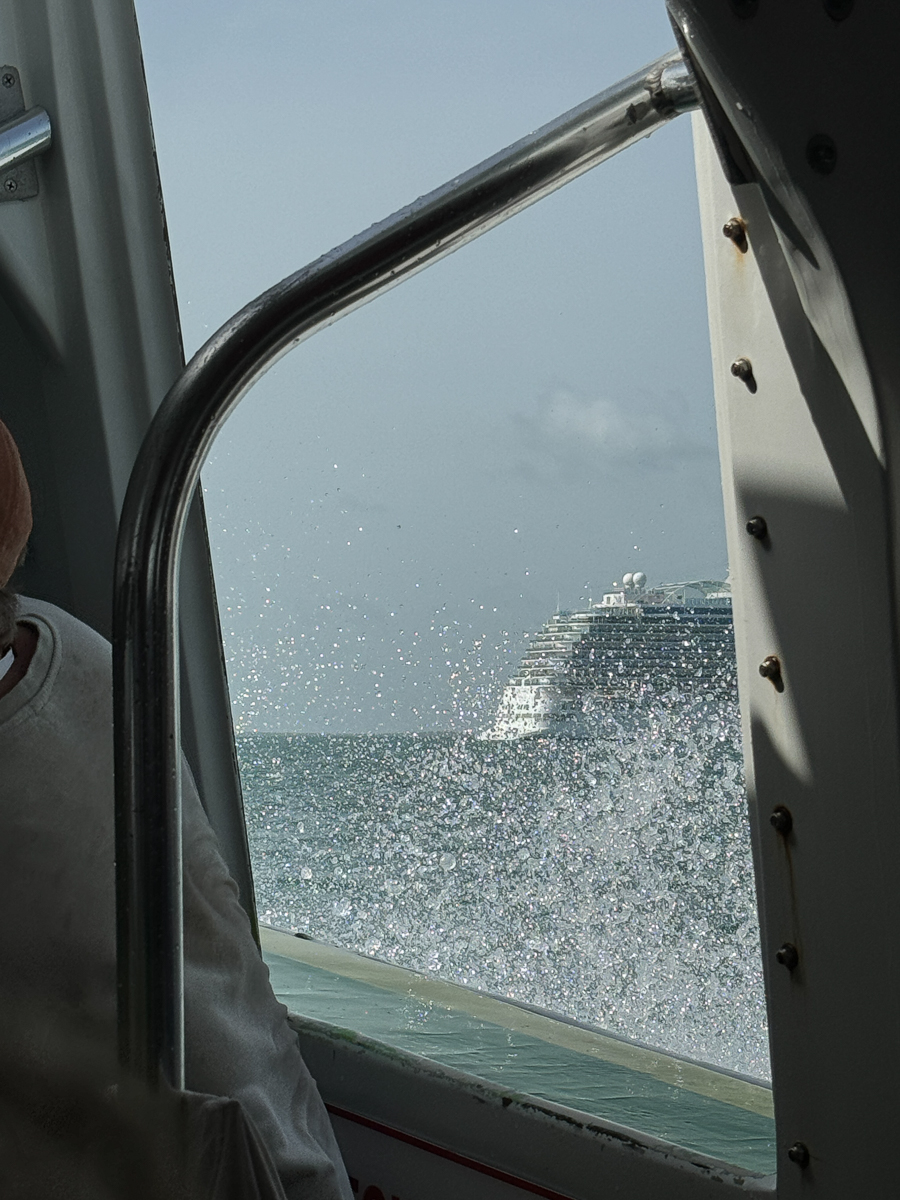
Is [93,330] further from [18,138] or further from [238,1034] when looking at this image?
[238,1034]

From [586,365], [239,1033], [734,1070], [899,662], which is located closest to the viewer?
[899,662]

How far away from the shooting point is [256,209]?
1.64 metres

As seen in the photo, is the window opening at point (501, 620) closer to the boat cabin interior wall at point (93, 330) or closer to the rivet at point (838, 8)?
the boat cabin interior wall at point (93, 330)

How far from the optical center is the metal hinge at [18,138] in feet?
4.90


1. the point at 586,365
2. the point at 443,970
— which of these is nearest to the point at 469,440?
the point at 586,365

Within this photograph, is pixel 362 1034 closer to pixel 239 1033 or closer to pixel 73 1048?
pixel 239 1033

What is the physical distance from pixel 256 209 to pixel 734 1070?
1.20 m

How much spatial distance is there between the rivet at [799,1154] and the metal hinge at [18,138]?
1345mm

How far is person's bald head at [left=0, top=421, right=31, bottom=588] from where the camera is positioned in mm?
873

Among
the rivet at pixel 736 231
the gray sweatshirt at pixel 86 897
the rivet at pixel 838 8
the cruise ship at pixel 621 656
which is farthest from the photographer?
the cruise ship at pixel 621 656

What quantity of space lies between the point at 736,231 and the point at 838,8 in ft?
0.93

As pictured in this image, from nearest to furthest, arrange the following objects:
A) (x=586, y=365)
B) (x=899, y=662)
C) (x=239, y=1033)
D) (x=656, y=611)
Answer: (x=899, y=662) → (x=239, y=1033) → (x=656, y=611) → (x=586, y=365)

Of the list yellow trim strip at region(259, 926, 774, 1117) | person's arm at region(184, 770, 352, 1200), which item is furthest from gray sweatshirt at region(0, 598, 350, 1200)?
yellow trim strip at region(259, 926, 774, 1117)

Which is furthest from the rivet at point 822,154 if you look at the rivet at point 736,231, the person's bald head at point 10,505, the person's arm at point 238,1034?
the person's arm at point 238,1034
